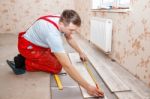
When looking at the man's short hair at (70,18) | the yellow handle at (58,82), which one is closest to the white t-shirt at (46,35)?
the man's short hair at (70,18)

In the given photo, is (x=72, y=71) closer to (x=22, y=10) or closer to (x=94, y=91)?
(x=94, y=91)

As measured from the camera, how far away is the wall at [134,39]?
85.9 inches

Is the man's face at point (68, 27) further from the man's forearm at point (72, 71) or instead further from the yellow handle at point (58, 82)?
the yellow handle at point (58, 82)

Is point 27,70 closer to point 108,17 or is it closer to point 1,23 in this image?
point 108,17

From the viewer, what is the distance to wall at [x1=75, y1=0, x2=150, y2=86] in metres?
2.18

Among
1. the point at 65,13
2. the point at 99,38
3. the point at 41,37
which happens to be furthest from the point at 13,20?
the point at 65,13

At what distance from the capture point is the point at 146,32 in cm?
218

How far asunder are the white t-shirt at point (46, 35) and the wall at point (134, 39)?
34.5 inches

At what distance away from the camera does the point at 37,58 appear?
2.56 metres

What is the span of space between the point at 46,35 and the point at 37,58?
1.86 feet

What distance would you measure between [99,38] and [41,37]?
139 cm

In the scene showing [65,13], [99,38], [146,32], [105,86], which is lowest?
[105,86]

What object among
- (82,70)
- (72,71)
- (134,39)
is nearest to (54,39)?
(72,71)

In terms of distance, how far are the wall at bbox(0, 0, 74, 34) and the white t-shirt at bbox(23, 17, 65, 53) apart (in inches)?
160
